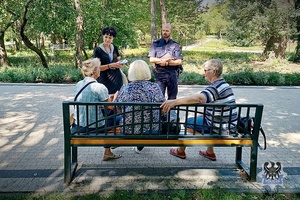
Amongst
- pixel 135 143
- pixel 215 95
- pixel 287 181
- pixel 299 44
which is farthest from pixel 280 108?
pixel 299 44

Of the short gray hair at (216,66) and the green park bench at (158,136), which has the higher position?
the short gray hair at (216,66)

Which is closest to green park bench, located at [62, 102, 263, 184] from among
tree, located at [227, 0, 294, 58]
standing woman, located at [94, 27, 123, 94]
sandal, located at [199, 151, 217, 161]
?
sandal, located at [199, 151, 217, 161]

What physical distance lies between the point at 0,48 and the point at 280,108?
12.9 m

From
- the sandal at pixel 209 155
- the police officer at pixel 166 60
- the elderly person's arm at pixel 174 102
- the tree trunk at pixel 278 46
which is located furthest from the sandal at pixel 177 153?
the tree trunk at pixel 278 46

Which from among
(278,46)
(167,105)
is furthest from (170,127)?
(278,46)

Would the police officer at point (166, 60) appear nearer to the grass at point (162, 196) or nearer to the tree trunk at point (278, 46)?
the grass at point (162, 196)

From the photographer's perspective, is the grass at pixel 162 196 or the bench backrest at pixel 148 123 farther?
the bench backrest at pixel 148 123

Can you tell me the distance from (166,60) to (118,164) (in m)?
2.01

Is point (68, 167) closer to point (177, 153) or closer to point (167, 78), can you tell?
point (177, 153)

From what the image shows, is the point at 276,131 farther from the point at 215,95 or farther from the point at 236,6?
the point at 236,6

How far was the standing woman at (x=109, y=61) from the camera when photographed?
445 centimetres

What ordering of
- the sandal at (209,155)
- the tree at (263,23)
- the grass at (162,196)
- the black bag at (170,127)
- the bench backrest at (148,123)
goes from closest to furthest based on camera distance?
the grass at (162,196)
the bench backrest at (148,123)
the black bag at (170,127)
the sandal at (209,155)
the tree at (263,23)

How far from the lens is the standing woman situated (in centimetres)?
445

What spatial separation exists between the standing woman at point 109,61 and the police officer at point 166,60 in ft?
2.40
